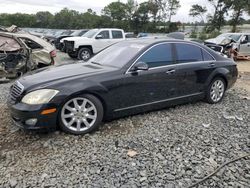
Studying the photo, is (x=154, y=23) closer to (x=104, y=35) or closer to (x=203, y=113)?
(x=104, y=35)

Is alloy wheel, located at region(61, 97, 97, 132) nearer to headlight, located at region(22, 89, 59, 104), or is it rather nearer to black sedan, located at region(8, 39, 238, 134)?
black sedan, located at region(8, 39, 238, 134)

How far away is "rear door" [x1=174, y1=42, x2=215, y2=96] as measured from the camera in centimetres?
570

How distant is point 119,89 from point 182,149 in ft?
4.62

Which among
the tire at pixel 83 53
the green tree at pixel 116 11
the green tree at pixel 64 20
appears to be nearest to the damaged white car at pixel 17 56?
the tire at pixel 83 53

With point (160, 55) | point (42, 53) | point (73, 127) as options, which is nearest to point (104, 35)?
point (42, 53)

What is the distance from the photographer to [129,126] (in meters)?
4.92

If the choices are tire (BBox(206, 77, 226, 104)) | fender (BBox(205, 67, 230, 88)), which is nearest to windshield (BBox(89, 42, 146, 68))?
fender (BBox(205, 67, 230, 88))

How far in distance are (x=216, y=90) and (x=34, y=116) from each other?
160 inches

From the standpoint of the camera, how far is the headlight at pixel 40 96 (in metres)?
4.18

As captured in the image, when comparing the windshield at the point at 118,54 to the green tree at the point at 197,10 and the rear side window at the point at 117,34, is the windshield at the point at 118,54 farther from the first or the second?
the green tree at the point at 197,10

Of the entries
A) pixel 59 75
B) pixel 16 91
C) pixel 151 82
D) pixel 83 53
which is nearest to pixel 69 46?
pixel 83 53

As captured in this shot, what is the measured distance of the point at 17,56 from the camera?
8.99 meters

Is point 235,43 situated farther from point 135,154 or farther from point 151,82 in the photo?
point 135,154

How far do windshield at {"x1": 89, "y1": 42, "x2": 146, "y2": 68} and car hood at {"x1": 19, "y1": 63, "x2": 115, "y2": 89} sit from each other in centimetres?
24
